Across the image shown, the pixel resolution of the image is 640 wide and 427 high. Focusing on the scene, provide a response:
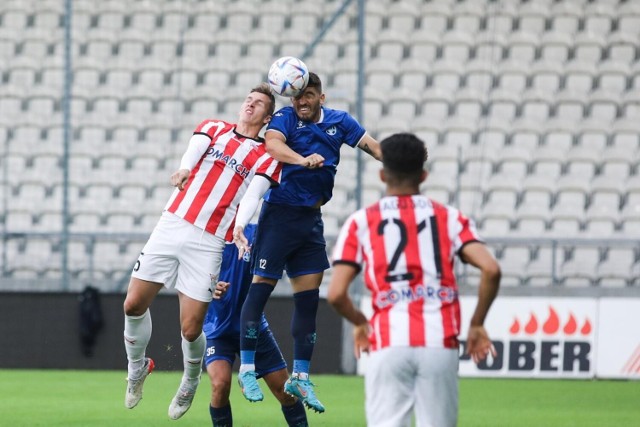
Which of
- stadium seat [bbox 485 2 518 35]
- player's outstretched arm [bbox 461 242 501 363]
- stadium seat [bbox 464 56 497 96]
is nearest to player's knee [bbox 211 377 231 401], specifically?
player's outstretched arm [bbox 461 242 501 363]

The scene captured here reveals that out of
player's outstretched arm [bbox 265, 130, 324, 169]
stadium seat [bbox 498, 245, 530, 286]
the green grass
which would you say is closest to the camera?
player's outstretched arm [bbox 265, 130, 324, 169]

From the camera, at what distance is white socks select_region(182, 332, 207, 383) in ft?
28.0

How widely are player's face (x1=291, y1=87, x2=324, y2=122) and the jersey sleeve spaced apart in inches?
112

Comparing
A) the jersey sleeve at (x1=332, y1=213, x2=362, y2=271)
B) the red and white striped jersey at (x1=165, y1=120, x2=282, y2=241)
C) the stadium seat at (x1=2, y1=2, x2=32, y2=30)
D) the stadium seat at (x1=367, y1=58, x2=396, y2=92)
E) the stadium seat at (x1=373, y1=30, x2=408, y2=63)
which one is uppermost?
the stadium seat at (x1=2, y1=2, x2=32, y2=30)

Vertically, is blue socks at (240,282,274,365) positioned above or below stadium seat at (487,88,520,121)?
below

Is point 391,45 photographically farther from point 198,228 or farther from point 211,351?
point 211,351

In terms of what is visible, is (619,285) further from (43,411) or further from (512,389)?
(43,411)

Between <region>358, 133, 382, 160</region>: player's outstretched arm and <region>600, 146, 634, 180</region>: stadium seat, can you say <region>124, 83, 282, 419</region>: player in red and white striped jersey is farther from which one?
<region>600, 146, 634, 180</region>: stadium seat

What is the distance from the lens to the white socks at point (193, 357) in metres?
8.54

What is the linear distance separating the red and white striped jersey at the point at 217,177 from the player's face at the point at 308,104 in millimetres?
391

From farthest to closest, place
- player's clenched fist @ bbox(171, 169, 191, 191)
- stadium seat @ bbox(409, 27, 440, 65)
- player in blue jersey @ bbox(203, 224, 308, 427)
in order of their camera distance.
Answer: stadium seat @ bbox(409, 27, 440, 65)
player in blue jersey @ bbox(203, 224, 308, 427)
player's clenched fist @ bbox(171, 169, 191, 191)

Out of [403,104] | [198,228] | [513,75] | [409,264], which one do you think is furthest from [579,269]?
[409,264]

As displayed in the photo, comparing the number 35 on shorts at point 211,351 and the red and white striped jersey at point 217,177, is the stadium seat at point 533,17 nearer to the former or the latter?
the red and white striped jersey at point 217,177

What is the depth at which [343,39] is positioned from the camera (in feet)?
53.1
